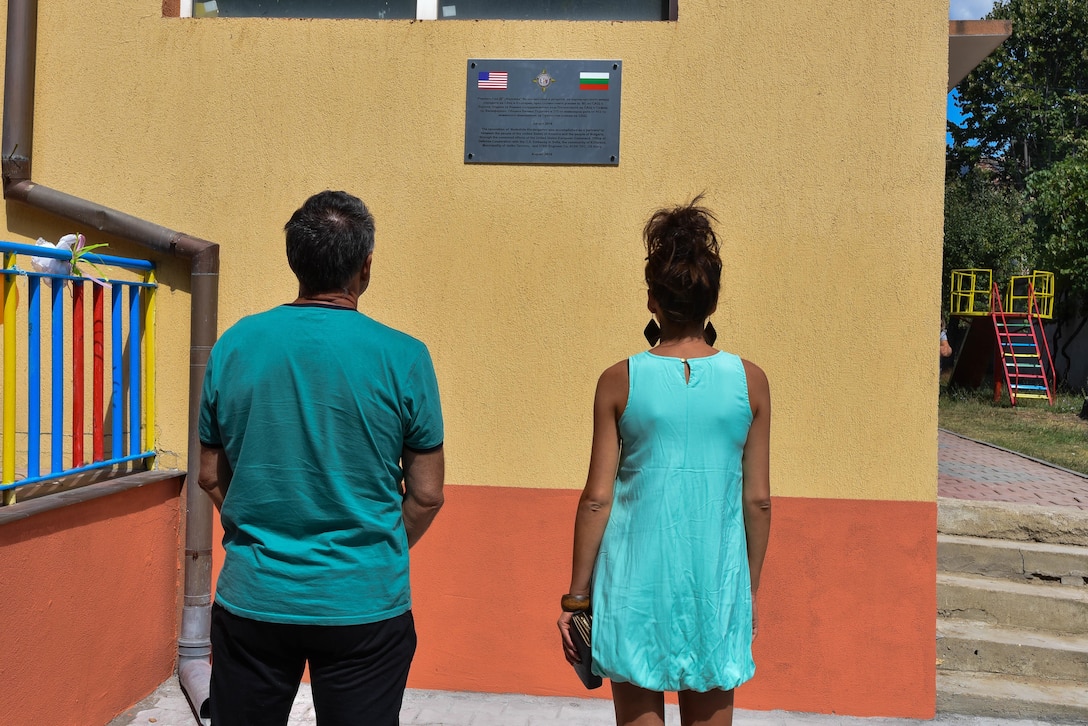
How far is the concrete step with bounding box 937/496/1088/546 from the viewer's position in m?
5.07

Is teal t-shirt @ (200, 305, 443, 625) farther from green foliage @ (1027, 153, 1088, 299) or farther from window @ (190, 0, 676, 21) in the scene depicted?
green foliage @ (1027, 153, 1088, 299)

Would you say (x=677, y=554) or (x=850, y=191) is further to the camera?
(x=850, y=191)

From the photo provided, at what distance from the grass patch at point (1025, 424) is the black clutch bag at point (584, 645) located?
24.7ft

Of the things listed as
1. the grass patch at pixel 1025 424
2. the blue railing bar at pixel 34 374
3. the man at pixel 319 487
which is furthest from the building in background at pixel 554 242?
the grass patch at pixel 1025 424

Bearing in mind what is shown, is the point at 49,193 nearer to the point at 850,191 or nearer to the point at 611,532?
the point at 611,532

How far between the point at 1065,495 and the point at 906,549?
342 centimetres

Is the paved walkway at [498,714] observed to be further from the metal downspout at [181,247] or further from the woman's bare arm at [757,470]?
the woman's bare arm at [757,470]

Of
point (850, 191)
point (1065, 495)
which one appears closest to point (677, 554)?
point (850, 191)

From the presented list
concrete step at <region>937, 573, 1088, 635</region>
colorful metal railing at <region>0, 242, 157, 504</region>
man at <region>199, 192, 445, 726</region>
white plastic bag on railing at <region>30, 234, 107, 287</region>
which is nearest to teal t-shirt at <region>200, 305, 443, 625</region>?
man at <region>199, 192, 445, 726</region>

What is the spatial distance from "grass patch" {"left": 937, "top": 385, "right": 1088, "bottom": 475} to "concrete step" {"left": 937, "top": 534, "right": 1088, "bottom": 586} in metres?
4.00

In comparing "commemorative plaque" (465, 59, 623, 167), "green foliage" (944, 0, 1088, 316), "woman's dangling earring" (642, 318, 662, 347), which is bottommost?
"woman's dangling earring" (642, 318, 662, 347)

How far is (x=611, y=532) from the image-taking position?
93.9 inches

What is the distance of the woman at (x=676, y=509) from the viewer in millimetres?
2320

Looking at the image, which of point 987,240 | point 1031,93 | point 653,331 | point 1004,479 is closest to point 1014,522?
point 1004,479
